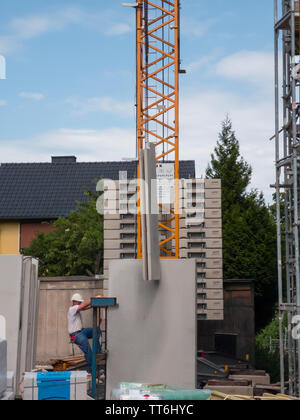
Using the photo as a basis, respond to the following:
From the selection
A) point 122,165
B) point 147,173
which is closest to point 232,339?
point 147,173

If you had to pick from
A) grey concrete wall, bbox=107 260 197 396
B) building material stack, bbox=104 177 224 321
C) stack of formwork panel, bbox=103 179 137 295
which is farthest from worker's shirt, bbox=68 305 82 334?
stack of formwork panel, bbox=103 179 137 295

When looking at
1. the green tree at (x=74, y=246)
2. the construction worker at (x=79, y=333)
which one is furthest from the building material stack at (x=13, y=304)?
the green tree at (x=74, y=246)

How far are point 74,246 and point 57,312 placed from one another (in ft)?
28.1

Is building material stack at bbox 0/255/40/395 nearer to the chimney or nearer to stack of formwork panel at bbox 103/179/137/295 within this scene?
stack of formwork panel at bbox 103/179/137/295

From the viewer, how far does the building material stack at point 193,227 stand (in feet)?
70.0

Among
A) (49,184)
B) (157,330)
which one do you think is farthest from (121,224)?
(49,184)

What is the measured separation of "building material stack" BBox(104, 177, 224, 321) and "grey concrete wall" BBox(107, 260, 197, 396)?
992 centimetres

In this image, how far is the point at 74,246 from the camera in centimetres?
2786

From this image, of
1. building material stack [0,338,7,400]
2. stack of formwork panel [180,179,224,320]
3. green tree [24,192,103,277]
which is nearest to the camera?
building material stack [0,338,7,400]

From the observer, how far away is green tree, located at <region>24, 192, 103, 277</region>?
86.7 ft

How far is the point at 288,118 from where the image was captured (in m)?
13.7

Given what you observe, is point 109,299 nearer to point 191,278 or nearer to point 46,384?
point 191,278

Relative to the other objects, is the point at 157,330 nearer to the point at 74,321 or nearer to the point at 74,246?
the point at 74,321
